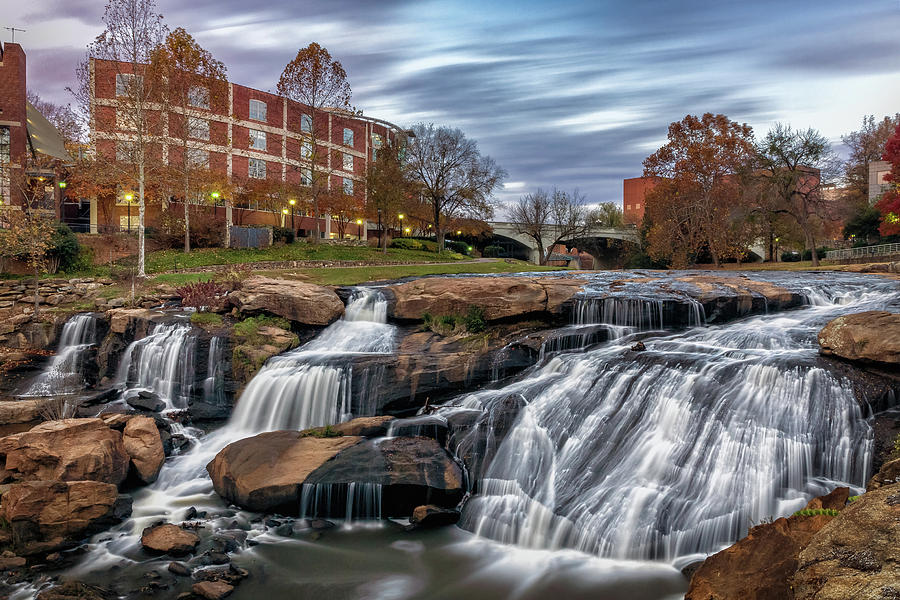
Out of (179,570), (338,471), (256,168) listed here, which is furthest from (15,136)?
(179,570)

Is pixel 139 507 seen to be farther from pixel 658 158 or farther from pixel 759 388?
pixel 658 158

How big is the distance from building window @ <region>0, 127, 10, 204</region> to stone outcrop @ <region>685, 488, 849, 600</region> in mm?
35380

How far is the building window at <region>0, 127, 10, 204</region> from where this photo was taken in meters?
30.3

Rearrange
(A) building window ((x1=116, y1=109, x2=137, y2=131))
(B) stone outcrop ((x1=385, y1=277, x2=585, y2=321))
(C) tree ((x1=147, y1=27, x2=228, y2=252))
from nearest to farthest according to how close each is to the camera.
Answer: (B) stone outcrop ((x1=385, y1=277, x2=585, y2=321)), (A) building window ((x1=116, y1=109, x2=137, y2=131)), (C) tree ((x1=147, y1=27, x2=228, y2=252))

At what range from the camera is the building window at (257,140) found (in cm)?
5206

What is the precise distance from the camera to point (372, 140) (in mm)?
65438

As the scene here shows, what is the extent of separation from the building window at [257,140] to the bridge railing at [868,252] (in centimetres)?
4698

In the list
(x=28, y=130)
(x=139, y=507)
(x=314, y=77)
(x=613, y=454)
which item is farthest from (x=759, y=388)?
(x=28, y=130)

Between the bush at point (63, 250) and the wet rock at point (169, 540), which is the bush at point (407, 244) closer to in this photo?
the bush at point (63, 250)

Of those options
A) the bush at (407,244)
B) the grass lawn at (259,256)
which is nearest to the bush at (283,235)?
the grass lawn at (259,256)

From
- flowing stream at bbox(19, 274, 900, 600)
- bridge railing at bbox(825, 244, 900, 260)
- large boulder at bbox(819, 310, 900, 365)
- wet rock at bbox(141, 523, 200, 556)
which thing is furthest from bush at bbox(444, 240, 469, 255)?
wet rock at bbox(141, 523, 200, 556)

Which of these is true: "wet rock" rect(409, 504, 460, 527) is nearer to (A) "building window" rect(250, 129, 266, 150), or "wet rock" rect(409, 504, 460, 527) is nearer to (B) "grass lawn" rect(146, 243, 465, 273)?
(B) "grass lawn" rect(146, 243, 465, 273)

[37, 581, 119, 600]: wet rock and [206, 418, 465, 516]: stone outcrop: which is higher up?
[206, 418, 465, 516]: stone outcrop

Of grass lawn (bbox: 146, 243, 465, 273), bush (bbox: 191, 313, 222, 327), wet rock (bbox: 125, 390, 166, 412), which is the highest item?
grass lawn (bbox: 146, 243, 465, 273)
